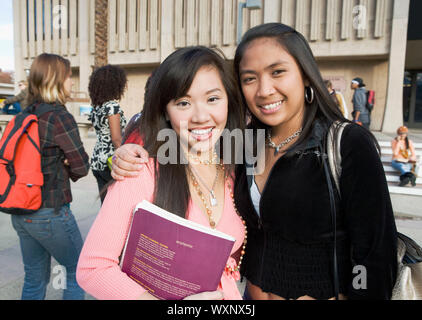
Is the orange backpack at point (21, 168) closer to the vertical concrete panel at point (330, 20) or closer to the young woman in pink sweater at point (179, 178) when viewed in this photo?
the young woman in pink sweater at point (179, 178)

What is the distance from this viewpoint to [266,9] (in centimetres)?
1515

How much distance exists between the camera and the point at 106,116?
317 cm

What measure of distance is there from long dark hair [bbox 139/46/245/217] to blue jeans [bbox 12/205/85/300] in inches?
42.8

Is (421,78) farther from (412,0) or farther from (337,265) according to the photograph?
(337,265)

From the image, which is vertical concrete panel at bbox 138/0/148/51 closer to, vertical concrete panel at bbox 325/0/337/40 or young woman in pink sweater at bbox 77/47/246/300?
vertical concrete panel at bbox 325/0/337/40

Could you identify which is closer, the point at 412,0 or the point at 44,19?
the point at 412,0

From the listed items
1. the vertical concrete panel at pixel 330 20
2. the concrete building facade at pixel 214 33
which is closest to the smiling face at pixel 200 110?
the concrete building facade at pixel 214 33

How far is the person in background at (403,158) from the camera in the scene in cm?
676

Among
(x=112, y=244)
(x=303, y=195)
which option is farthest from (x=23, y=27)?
(x=303, y=195)

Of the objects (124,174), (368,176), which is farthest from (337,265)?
(124,174)

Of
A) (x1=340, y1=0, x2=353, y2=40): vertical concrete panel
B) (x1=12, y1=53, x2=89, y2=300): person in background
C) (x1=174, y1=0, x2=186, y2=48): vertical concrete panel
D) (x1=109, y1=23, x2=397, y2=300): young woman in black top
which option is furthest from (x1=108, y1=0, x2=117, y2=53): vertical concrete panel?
(x1=109, y1=23, x2=397, y2=300): young woman in black top

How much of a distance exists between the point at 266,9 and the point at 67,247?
1568 cm

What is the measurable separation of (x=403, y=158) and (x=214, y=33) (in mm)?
12189

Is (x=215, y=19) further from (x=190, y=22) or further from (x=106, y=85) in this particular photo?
(x=106, y=85)
